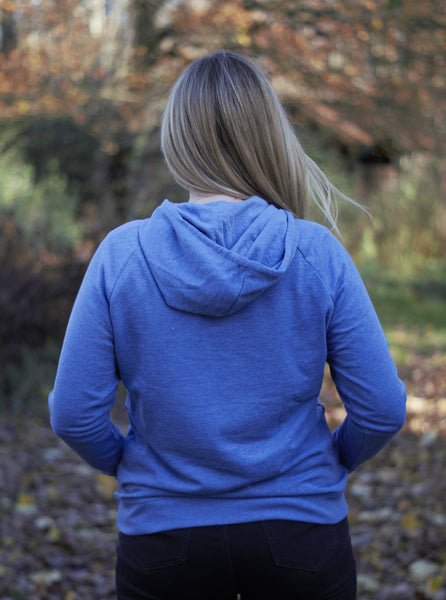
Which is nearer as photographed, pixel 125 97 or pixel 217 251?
pixel 217 251

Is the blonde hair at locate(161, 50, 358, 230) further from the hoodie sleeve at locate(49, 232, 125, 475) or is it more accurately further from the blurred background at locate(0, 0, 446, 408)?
the blurred background at locate(0, 0, 446, 408)

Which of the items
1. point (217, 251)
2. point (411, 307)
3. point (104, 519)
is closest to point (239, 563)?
point (217, 251)

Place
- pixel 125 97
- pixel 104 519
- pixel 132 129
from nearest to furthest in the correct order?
pixel 104 519
pixel 125 97
pixel 132 129

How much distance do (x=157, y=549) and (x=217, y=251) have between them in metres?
Result: 0.60

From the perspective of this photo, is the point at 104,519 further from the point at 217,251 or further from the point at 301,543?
the point at 217,251

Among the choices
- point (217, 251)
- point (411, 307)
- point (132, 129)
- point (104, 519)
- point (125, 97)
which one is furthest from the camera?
point (411, 307)

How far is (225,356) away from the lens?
4.25ft

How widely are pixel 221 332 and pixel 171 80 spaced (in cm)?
619

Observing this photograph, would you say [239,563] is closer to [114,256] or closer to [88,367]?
[88,367]

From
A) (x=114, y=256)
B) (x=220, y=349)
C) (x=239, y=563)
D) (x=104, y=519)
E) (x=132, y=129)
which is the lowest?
(x=104, y=519)

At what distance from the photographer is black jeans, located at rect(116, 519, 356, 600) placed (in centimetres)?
129

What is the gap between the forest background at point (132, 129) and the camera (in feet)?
15.1

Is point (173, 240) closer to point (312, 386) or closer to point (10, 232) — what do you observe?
point (312, 386)

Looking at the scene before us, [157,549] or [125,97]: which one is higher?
[125,97]
